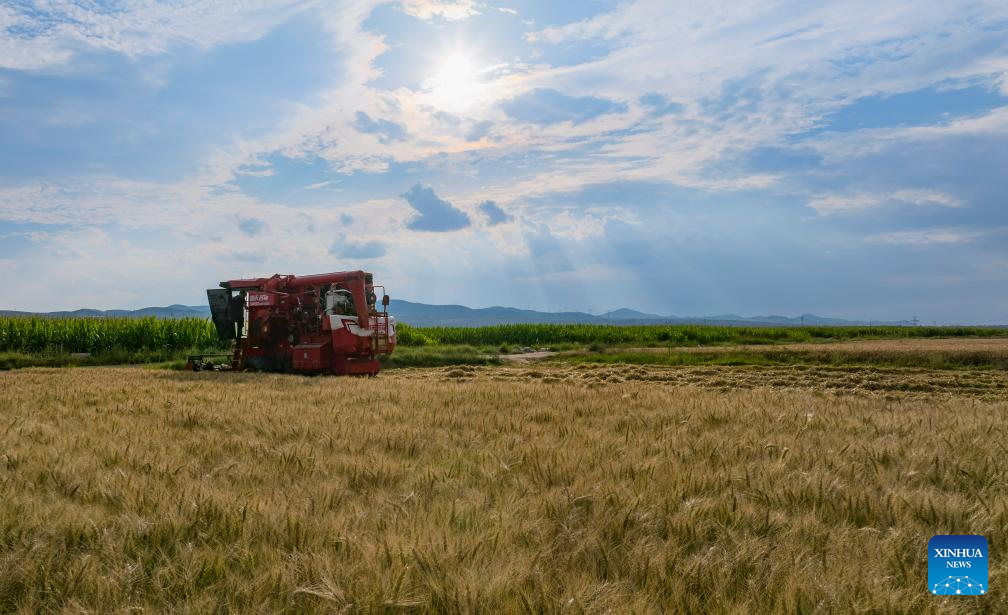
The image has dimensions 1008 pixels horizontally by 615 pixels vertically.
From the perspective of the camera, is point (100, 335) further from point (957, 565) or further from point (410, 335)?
point (957, 565)

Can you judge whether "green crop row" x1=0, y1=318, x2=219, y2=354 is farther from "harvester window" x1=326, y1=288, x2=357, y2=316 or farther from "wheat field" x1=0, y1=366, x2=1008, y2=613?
"wheat field" x1=0, y1=366, x2=1008, y2=613

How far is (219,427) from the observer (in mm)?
5781

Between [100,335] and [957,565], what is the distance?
3255cm

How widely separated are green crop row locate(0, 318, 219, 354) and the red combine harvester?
13.9 m

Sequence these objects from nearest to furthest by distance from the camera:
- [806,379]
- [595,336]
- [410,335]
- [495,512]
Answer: [495,512], [806,379], [410,335], [595,336]

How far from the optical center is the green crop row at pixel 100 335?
92.6ft

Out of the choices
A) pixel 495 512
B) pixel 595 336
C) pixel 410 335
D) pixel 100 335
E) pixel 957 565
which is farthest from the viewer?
pixel 595 336

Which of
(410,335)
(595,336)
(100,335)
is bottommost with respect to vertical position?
(595,336)

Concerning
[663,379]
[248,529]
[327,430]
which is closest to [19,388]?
[327,430]

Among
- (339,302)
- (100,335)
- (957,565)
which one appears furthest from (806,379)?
(100,335)

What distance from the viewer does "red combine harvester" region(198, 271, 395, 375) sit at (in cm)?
1520

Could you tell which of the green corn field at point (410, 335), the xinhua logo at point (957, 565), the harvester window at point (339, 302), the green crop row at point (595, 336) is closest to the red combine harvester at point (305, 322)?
the harvester window at point (339, 302)

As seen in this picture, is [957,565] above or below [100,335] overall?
below

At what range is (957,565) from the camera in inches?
95.0
